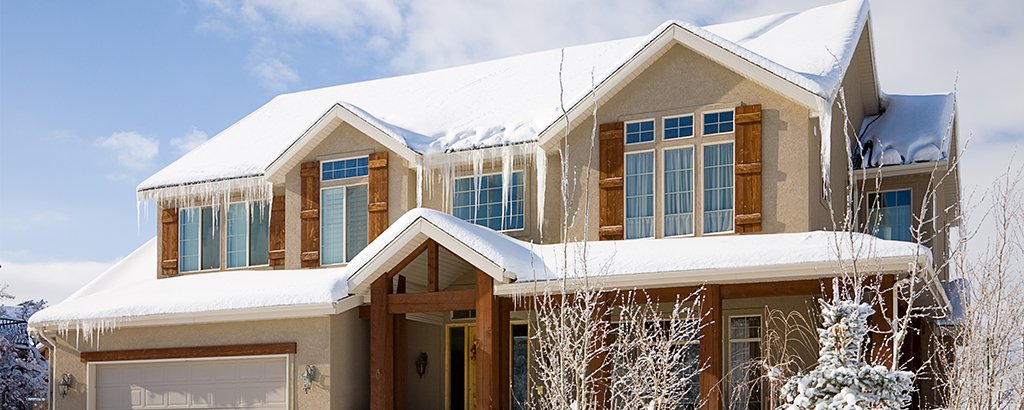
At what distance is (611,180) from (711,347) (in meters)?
3.17

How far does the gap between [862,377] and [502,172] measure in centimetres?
1028

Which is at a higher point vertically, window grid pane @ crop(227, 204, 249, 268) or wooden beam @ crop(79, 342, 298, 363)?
window grid pane @ crop(227, 204, 249, 268)

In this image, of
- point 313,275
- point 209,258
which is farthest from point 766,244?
point 209,258

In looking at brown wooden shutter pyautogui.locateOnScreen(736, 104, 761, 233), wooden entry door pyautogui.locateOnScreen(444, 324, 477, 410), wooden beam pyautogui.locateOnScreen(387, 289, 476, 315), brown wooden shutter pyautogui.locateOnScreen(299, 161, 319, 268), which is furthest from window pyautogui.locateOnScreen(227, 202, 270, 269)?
brown wooden shutter pyautogui.locateOnScreen(736, 104, 761, 233)

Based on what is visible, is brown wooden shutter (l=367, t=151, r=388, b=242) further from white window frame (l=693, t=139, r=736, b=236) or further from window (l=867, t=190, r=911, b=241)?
window (l=867, t=190, r=911, b=241)

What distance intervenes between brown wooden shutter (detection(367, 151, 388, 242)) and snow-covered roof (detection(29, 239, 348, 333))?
0.88 m

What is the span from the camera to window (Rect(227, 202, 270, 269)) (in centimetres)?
1805

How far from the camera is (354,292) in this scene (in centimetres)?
1447

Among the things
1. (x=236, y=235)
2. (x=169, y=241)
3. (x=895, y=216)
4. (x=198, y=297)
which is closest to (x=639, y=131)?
(x=895, y=216)

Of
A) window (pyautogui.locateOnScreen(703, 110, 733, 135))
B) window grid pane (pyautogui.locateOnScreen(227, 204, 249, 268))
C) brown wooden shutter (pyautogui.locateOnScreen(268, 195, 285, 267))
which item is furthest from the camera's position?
window grid pane (pyautogui.locateOnScreen(227, 204, 249, 268))

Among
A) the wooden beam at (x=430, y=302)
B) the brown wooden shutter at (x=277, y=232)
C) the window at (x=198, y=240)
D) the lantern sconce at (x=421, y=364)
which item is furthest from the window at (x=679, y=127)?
the window at (x=198, y=240)

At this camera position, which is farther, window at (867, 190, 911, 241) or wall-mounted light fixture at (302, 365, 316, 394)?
window at (867, 190, 911, 241)

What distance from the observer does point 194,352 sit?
15664 mm

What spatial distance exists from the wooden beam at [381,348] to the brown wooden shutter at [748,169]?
4609 mm
